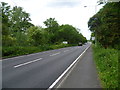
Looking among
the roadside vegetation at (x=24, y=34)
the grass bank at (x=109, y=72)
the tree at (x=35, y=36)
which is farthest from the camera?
the tree at (x=35, y=36)

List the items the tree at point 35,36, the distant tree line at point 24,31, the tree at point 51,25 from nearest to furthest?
the distant tree line at point 24,31, the tree at point 35,36, the tree at point 51,25

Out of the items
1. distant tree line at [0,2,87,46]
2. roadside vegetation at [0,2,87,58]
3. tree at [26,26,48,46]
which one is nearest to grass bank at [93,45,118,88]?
roadside vegetation at [0,2,87,58]

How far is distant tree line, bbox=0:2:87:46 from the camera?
103 ft

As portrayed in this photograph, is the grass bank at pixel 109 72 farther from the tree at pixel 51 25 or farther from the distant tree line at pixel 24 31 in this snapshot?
the tree at pixel 51 25

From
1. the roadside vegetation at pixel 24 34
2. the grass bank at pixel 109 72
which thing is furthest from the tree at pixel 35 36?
the grass bank at pixel 109 72

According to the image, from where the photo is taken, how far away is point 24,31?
62031mm

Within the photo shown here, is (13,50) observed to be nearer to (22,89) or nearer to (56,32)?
(22,89)

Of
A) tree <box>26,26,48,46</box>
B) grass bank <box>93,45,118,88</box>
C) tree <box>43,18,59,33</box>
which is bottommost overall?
grass bank <box>93,45,118,88</box>

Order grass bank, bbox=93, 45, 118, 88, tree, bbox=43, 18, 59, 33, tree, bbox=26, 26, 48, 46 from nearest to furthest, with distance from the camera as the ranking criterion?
grass bank, bbox=93, 45, 118, 88 < tree, bbox=26, 26, 48, 46 < tree, bbox=43, 18, 59, 33

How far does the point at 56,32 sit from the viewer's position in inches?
3396

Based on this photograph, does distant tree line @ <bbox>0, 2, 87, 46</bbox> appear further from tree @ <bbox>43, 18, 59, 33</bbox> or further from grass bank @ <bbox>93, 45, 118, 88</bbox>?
grass bank @ <bbox>93, 45, 118, 88</bbox>

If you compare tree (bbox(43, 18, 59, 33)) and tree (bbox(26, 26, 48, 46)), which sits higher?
tree (bbox(43, 18, 59, 33))

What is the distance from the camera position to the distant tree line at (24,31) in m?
31.4

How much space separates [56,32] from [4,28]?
60454 millimetres
